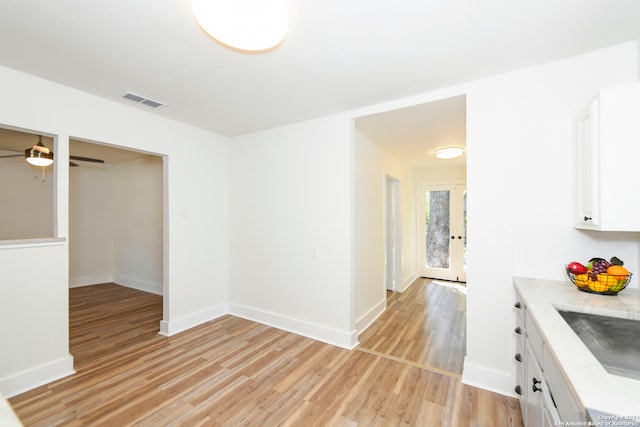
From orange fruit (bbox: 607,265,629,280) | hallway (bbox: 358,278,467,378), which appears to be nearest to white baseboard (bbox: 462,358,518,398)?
hallway (bbox: 358,278,467,378)

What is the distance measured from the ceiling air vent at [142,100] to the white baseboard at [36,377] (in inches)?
97.2

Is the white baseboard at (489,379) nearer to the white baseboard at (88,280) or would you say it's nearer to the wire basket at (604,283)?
the wire basket at (604,283)

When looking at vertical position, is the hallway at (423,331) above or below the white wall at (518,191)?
below

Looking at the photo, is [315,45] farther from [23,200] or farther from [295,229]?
[23,200]

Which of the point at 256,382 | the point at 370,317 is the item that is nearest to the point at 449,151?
the point at 370,317

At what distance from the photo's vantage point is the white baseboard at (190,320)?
324 cm

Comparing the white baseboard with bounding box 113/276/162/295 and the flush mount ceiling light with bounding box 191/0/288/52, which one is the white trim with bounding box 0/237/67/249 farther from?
the white baseboard with bounding box 113/276/162/295

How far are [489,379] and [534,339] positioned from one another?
3.47 feet

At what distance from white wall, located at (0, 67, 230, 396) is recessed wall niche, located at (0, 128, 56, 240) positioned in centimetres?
269

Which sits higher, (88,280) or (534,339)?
(534,339)

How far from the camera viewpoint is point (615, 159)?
153cm

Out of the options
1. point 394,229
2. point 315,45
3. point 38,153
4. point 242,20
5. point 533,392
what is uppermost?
point 315,45

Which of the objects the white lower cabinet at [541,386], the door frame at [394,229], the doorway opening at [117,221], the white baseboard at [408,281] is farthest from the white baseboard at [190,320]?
the white lower cabinet at [541,386]

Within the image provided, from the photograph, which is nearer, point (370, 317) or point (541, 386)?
point (541, 386)
